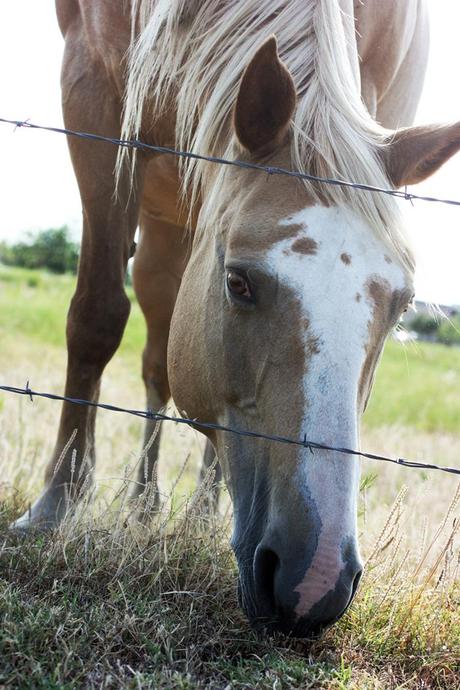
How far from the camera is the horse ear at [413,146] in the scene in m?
2.44

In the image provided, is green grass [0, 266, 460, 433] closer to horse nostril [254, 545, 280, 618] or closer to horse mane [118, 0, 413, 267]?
horse mane [118, 0, 413, 267]

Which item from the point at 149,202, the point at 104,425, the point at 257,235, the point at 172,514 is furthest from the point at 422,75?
the point at 104,425

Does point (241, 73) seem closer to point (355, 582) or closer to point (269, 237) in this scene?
point (269, 237)

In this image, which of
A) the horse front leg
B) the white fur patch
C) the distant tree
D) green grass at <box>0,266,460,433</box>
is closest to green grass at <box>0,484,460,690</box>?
the white fur patch

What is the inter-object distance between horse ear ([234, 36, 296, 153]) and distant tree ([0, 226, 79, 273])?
69.3 feet

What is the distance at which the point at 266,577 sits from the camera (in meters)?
1.96

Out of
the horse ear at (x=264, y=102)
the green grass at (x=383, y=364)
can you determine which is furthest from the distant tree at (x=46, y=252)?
the horse ear at (x=264, y=102)

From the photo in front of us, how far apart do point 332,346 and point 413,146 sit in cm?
85

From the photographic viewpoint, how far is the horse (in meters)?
1.94

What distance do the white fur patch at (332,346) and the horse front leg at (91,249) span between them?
1432 mm

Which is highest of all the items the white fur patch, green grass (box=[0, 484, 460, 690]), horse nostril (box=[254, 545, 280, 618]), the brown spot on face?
the brown spot on face

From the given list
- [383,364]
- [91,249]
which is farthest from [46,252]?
[91,249]

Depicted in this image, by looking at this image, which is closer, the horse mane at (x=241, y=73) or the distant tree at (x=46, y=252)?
the horse mane at (x=241, y=73)

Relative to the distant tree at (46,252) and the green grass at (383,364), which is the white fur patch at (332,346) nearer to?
the green grass at (383,364)
